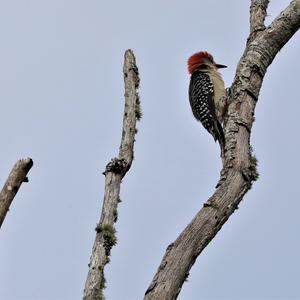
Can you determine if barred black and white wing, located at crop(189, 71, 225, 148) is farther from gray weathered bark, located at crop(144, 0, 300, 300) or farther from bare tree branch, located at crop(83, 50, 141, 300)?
bare tree branch, located at crop(83, 50, 141, 300)

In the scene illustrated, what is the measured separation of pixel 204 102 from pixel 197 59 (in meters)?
1.24

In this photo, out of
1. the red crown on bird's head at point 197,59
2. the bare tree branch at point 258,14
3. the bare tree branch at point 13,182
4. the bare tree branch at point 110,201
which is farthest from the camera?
the red crown on bird's head at point 197,59

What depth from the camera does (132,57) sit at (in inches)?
217

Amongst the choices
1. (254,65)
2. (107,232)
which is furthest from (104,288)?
(254,65)

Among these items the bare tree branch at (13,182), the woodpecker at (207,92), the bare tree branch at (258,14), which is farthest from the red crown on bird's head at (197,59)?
the bare tree branch at (13,182)

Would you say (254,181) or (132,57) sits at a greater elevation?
(132,57)

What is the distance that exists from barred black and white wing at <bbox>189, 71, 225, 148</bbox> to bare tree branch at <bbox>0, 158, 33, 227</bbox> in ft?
20.2

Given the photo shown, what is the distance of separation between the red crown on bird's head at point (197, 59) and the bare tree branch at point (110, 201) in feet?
20.8

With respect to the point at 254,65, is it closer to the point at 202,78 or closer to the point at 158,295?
the point at 158,295

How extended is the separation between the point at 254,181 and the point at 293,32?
6.91 feet

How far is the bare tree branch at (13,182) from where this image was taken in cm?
368

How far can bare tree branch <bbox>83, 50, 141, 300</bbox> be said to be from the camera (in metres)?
4.00

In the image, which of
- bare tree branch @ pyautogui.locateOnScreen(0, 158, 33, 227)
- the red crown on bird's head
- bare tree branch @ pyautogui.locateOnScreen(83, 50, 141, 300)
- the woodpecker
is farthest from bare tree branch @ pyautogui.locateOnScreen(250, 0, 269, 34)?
the red crown on bird's head

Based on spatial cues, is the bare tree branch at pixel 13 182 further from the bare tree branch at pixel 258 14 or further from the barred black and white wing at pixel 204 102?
the barred black and white wing at pixel 204 102
